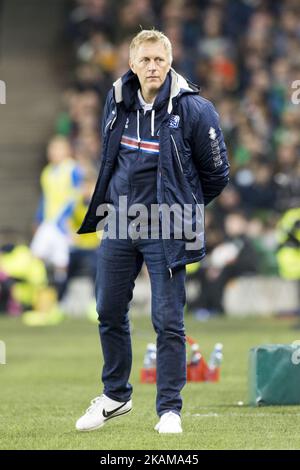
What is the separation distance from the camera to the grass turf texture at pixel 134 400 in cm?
827

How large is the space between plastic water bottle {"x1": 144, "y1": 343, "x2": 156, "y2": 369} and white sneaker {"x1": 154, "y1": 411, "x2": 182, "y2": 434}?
113 inches

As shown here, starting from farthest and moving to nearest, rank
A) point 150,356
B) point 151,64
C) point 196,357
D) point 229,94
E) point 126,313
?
point 229,94
point 196,357
point 150,356
point 126,313
point 151,64

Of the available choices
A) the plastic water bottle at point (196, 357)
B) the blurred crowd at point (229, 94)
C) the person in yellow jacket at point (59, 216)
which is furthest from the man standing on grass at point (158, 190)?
the person in yellow jacket at point (59, 216)

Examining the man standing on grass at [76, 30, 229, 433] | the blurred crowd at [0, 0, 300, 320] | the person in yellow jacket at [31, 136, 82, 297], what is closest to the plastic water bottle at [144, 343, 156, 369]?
the man standing on grass at [76, 30, 229, 433]

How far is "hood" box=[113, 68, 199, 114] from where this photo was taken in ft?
27.9

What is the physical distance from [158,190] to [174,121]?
0.41 m

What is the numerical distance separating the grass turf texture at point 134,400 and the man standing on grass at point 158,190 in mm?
Result: 440

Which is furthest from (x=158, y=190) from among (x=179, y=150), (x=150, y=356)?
(x=150, y=356)

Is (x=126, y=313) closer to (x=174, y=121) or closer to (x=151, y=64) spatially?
(x=174, y=121)

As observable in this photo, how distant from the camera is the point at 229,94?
23.4m

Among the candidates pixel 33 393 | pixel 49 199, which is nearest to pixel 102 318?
pixel 33 393

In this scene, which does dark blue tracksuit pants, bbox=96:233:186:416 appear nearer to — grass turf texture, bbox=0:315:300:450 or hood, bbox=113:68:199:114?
grass turf texture, bbox=0:315:300:450

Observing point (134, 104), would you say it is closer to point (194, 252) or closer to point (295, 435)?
point (194, 252)

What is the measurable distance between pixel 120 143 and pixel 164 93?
412mm
